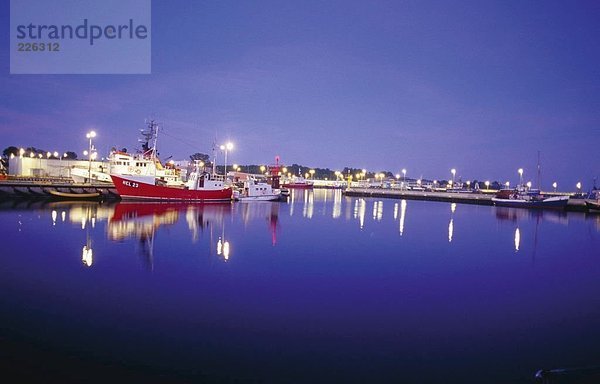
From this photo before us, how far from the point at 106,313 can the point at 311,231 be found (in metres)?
17.4

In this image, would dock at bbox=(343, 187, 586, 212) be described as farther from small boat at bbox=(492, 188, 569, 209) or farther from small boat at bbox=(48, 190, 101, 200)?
small boat at bbox=(48, 190, 101, 200)

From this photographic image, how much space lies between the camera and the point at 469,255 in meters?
19.0

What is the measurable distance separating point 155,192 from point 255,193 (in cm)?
1424

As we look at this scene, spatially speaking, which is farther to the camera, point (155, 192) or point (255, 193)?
point (255, 193)

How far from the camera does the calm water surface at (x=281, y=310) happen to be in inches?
254

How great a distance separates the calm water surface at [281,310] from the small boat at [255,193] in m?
30.4

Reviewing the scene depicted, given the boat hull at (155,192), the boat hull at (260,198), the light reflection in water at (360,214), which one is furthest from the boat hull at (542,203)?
the boat hull at (155,192)

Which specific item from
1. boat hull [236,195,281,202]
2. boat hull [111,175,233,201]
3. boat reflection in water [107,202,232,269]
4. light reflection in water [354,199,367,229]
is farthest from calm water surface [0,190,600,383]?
boat hull [236,195,281,202]

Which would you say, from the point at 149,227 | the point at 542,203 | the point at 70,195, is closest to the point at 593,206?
the point at 542,203

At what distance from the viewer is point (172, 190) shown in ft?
135

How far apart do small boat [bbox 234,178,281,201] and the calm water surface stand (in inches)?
1198

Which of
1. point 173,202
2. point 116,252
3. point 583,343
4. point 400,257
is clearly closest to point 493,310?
point 583,343

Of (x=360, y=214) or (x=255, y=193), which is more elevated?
(x=255, y=193)

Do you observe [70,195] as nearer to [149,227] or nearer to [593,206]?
[149,227]
